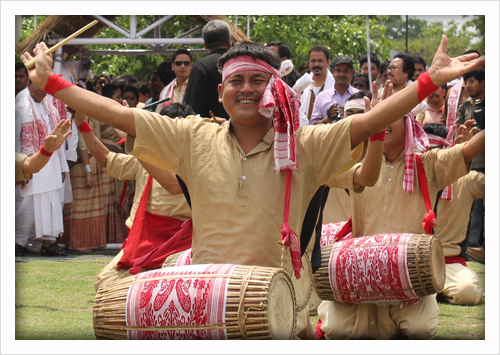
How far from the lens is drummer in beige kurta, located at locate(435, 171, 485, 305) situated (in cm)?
611

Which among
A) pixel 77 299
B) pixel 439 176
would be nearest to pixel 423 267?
pixel 439 176

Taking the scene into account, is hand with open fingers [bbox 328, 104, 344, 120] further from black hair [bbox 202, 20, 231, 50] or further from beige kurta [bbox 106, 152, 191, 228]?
beige kurta [bbox 106, 152, 191, 228]

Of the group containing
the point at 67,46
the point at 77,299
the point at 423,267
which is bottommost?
the point at 77,299

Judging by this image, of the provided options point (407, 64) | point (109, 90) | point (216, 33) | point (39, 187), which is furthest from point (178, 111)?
point (109, 90)

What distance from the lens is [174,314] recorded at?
3.05 meters

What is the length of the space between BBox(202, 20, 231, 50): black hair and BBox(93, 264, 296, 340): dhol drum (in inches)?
132

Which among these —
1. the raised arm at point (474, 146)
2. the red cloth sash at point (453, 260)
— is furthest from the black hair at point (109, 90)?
the raised arm at point (474, 146)

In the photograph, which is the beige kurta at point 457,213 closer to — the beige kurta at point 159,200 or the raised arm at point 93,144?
the beige kurta at point 159,200

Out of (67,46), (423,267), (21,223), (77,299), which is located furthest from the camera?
(67,46)

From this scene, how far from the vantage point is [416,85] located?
3.17 metres

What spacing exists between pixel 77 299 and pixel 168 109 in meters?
1.91

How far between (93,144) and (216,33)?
4.92 feet

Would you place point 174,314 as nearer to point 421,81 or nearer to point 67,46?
point 421,81

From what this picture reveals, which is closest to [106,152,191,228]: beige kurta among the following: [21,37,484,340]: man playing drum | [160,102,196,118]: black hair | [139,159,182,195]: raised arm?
[139,159,182,195]: raised arm
